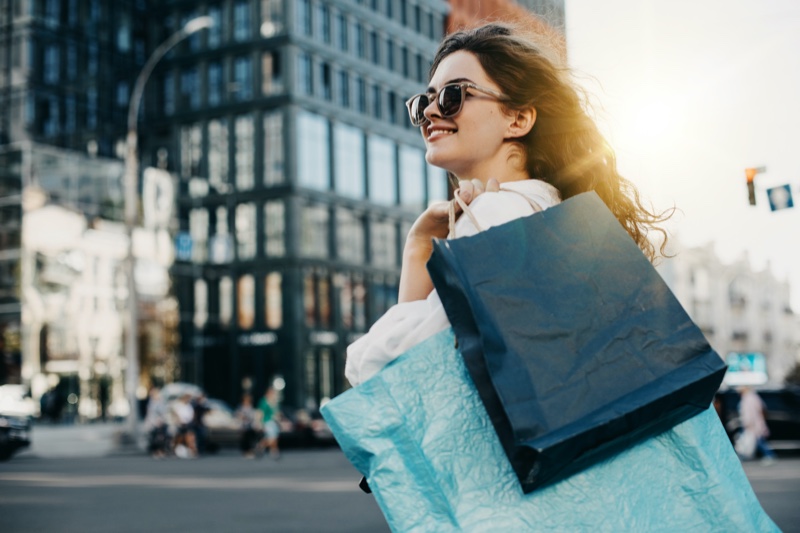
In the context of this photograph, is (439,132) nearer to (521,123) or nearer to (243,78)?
(521,123)

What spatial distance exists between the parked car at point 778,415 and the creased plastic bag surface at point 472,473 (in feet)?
75.8

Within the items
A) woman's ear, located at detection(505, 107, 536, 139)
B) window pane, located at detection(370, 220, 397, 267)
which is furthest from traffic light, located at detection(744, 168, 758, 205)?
window pane, located at detection(370, 220, 397, 267)

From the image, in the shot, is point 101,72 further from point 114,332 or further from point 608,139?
point 608,139

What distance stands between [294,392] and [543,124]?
1896 inches

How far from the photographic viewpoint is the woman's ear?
80.3 inches

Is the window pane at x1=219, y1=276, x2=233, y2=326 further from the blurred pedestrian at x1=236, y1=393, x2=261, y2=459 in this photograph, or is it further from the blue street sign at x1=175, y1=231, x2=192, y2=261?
the blurred pedestrian at x1=236, y1=393, x2=261, y2=459

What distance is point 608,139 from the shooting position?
7.30ft

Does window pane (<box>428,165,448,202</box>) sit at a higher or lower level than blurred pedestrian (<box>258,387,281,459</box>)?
higher

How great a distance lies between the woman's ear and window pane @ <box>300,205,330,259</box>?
49248 millimetres

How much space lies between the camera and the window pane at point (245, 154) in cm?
5191

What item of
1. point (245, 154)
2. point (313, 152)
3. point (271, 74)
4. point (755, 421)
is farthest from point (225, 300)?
point (755, 421)

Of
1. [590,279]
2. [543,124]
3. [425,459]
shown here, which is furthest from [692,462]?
[543,124]

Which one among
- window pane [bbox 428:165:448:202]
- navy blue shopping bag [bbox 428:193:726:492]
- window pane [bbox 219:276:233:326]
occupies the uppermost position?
window pane [bbox 428:165:448:202]

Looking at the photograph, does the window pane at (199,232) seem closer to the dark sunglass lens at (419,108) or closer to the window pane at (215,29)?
the window pane at (215,29)
